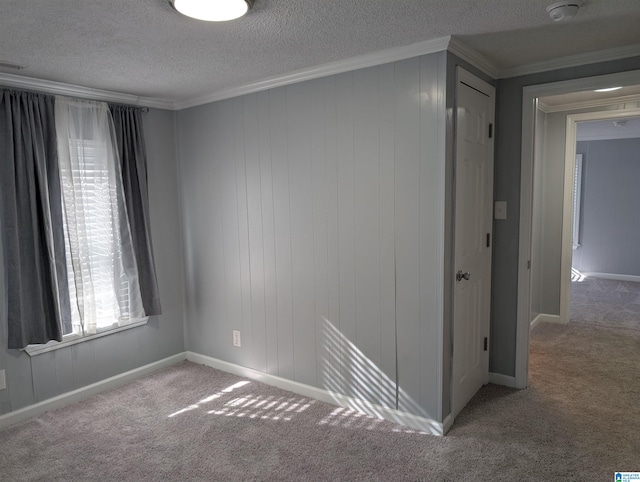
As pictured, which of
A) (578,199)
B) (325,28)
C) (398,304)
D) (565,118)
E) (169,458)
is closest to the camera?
(325,28)

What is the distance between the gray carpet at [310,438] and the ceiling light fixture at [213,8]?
86.4 inches

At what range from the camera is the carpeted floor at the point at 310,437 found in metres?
2.39

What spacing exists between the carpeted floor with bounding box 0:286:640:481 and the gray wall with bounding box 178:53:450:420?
27 centimetres

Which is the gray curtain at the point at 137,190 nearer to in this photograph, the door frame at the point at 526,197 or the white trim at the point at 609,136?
the door frame at the point at 526,197

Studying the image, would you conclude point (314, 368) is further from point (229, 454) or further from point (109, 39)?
point (109, 39)

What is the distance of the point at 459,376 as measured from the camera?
2898mm

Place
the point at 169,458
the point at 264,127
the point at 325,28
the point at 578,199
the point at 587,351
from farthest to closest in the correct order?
1. the point at 578,199
2. the point at 587,351
3. the point at 264,127
4. the point at 169,458
5. the point at 325,28

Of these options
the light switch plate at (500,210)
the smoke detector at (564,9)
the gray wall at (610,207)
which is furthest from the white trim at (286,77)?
the gray wall at (610,207)

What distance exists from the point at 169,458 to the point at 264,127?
86.7 inches

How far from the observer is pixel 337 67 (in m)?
2.84

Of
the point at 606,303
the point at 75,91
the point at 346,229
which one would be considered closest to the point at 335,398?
the point at 346,229

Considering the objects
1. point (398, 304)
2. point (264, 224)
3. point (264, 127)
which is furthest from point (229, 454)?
point (264, 127)

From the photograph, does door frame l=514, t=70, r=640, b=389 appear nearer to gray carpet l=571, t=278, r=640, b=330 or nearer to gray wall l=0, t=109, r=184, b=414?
gray carpet l=571, t=278, r=640, b=330

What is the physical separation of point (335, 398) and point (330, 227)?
3.83 ft
